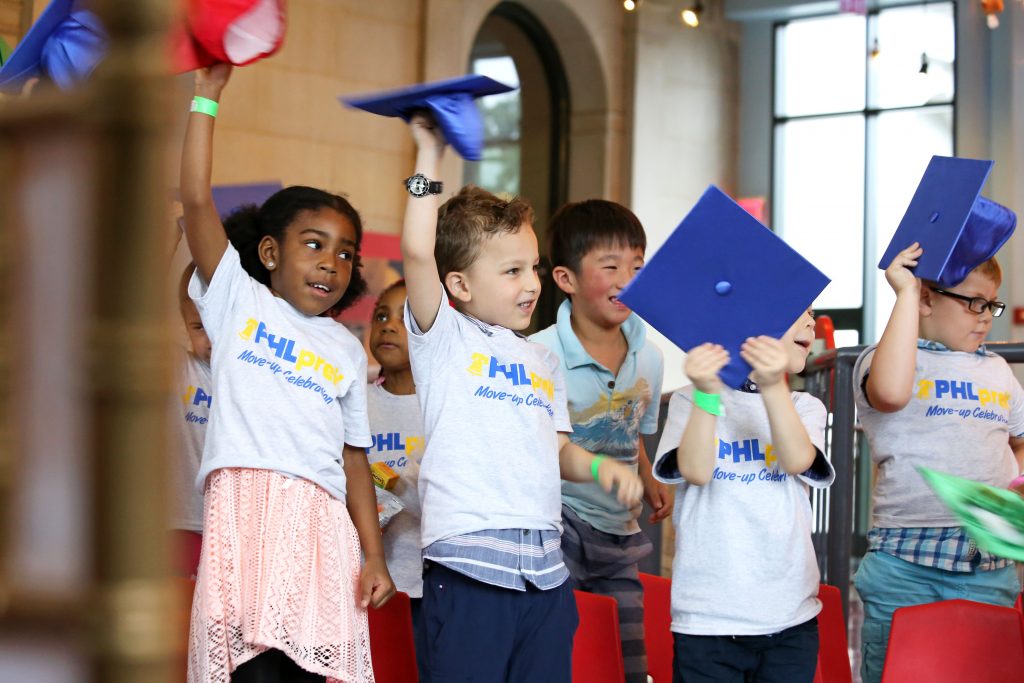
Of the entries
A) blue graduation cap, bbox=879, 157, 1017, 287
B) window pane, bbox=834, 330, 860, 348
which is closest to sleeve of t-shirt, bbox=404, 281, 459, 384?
blue graduation cap, bbox=879, 157, 1017, 287

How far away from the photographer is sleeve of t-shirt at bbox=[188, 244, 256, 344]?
7.26 feet

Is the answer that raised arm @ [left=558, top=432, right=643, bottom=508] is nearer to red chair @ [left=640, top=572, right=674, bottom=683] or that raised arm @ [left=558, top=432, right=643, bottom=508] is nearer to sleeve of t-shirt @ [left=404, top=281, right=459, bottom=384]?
sleeve of t-shirt @ [left=404, top=281, right=459, bottom=384]

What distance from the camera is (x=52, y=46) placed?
5.26 ft

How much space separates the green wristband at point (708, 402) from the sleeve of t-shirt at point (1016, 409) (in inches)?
42.1

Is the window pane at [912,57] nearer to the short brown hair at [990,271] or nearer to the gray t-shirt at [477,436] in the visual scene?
the short brown hair at [990,271]

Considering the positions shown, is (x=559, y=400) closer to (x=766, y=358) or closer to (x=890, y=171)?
(x=766, y=358)

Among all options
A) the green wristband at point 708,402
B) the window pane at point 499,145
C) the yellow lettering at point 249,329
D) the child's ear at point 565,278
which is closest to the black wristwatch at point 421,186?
the yellow lettering at point 249,329

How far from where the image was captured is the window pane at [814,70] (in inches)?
425

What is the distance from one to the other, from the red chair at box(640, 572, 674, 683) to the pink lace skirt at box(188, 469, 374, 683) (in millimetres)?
1132

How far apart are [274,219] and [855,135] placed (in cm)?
921

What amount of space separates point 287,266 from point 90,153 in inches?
71.9

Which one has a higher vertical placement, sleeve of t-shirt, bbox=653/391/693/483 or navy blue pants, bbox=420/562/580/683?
sleeve of t-shirt, bbox=653/391/693/483

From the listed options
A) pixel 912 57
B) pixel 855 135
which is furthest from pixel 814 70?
pixel 912 57

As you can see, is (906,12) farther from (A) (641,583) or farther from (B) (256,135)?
(A) (641,583)
